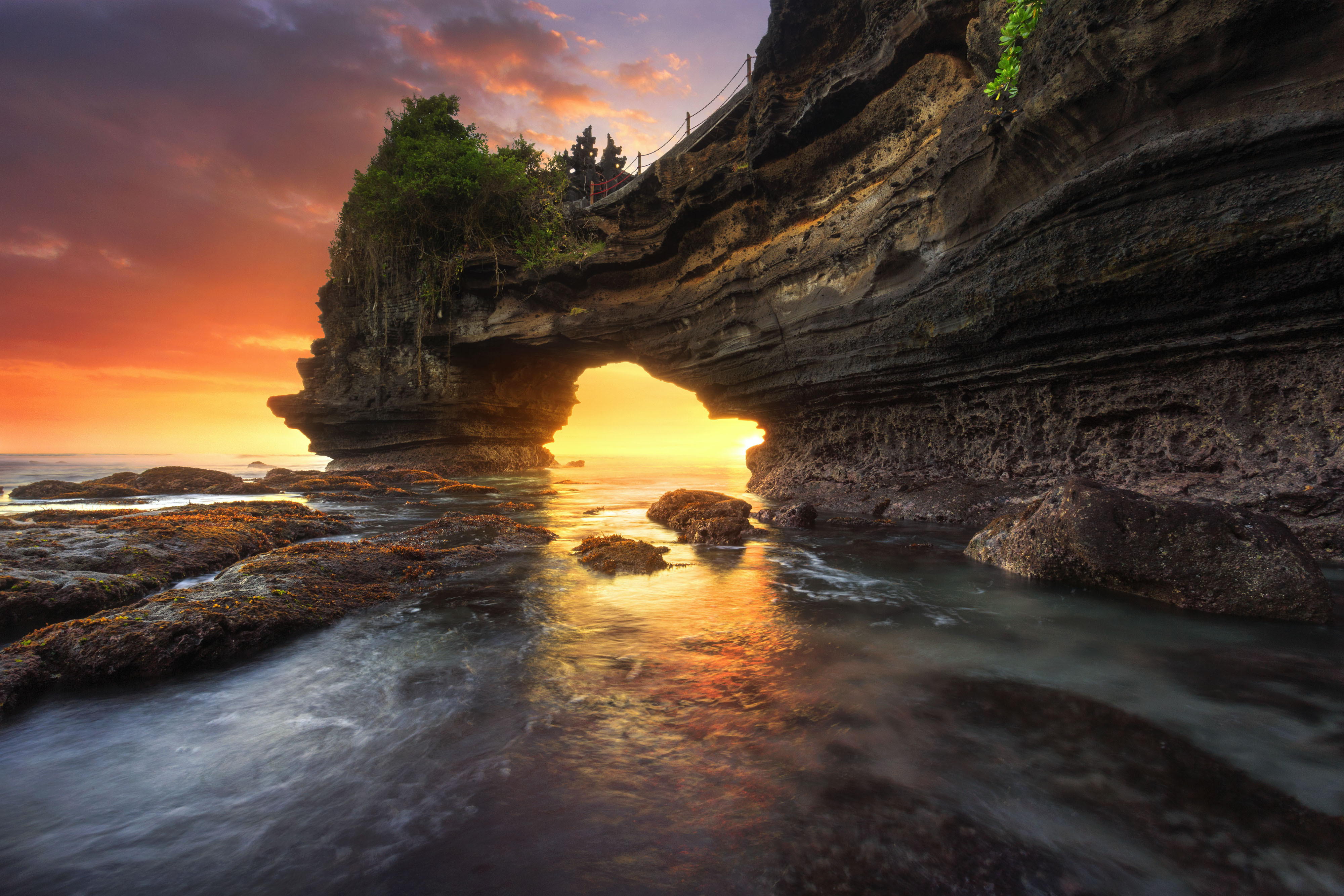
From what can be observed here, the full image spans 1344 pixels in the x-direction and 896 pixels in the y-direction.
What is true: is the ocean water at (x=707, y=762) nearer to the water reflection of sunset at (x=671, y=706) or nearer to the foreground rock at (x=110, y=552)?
the water reflection of sunset at (x=671, y=706)

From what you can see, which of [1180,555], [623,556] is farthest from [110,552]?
[1180,555]

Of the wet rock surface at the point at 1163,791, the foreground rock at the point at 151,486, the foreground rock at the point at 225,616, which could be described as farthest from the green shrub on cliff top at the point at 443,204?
the wet rock surface at the point at 1163,791

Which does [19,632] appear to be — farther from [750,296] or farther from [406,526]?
[750,296]

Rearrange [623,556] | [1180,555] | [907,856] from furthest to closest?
[623,556], [1180,555], [907,856]

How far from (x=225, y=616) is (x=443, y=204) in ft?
52.7

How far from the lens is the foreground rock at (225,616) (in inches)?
106

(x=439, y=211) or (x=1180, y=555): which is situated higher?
(x=439, y=211)

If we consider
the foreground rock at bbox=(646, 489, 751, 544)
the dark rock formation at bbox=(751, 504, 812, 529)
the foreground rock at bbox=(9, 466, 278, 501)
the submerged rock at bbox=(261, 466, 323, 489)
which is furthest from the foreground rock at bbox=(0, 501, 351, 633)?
the submerged rock at bbox=(261, 466, 323, 489)

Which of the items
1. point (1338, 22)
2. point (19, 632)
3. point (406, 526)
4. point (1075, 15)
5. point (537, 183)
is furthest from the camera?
point (537, 183)

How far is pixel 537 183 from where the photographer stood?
1648 centimetres

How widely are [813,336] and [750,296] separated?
78.4 inches

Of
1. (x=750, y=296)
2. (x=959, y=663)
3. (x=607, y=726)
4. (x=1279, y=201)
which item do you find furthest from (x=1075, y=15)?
(x=607, y=726)

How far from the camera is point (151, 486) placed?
43.4 ft

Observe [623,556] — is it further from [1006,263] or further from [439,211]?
[439,211]
